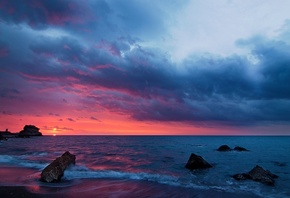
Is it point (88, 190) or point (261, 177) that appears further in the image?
point (261, 177)

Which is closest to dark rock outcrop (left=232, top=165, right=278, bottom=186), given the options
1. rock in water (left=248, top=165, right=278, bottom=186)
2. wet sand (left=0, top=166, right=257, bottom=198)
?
rock in water (left=248, top=165, right=278, bottom=186)

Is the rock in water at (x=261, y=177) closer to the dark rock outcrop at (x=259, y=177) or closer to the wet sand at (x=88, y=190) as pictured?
the dark rock outcrop at (x=259, y=177)

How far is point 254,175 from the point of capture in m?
23.8

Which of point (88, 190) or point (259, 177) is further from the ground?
point (88, 190)

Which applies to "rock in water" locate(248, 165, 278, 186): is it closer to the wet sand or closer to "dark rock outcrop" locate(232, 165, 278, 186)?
"dark rock outcrop" locate(232, 165, 278, 186)

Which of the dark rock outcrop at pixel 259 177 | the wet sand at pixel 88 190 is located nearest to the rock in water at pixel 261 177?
the dark rock outcrop at pixel 259 177

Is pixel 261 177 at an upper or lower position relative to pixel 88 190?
lower

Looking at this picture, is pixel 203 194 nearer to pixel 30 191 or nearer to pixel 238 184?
pixel 238 184

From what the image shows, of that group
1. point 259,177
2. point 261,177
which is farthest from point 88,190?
point 261,177

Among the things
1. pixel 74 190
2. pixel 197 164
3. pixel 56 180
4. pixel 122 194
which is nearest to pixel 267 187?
pixel 197 164

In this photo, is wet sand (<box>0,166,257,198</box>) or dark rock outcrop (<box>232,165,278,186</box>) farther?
dark rock outcrop (<box>232,165,278,186</box>)

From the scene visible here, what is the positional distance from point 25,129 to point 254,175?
213m

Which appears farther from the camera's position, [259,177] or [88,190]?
[259,177]

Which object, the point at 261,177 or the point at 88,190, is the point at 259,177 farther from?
the point at 88,190
